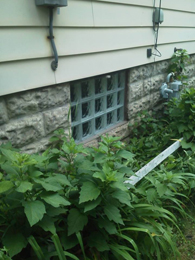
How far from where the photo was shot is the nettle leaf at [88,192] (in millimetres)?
1652

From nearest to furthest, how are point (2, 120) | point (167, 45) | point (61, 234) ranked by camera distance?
point (61, 234), point (2, 120), point (167, 45)

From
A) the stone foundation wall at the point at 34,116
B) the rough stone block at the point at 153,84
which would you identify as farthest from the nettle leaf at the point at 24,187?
the rough stone block at the point at 153,84

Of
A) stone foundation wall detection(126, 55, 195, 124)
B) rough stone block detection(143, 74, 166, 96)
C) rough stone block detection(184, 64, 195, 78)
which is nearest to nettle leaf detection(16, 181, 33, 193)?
stone foundation wall detection(126, 55, 195, 124)

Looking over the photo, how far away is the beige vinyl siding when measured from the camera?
7.15 feet

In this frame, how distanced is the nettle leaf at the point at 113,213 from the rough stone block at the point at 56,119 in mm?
1177

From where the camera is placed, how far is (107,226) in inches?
71.3

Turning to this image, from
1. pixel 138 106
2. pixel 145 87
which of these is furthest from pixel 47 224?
pixel 145 87

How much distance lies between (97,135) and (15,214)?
1.90 m

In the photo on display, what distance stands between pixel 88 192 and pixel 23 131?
3.41ft

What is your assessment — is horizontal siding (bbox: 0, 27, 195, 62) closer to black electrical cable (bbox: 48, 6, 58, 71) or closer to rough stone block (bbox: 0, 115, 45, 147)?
black electrical cable (bbox: 48, 6, 58, 71)

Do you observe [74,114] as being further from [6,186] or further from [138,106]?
[6,186]

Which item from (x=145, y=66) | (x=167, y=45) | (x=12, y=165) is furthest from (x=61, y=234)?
(x=167, y=45)

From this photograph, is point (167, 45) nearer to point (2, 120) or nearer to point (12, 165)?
point (2, 120)

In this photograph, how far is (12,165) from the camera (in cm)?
156
